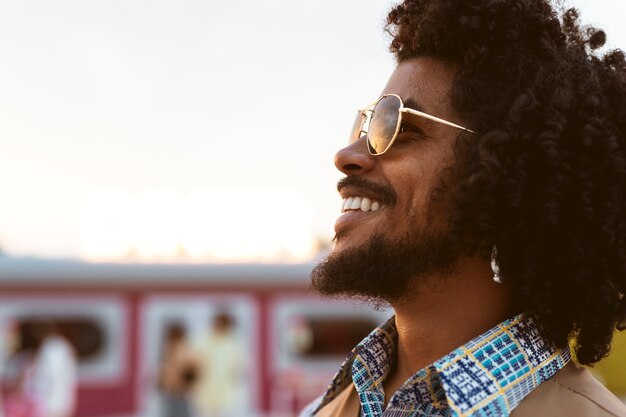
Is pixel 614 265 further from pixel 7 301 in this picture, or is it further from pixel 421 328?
pixel 7 301

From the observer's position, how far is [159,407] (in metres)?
9.55

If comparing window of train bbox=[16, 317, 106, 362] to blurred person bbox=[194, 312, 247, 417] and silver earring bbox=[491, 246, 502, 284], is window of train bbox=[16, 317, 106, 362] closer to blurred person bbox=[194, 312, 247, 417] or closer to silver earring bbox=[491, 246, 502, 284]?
blurred person bbox=[194, 312, 247, 417]

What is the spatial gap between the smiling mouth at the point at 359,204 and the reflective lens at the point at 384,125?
15 centimetres

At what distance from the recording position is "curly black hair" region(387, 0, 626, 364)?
198 centimetres

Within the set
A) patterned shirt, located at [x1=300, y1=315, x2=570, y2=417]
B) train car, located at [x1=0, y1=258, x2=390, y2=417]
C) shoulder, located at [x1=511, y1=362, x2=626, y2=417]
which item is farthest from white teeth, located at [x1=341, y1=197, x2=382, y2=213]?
train car, located at [x1=0, y1=258, x2=390, y2=417]

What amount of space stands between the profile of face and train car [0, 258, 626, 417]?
815cm

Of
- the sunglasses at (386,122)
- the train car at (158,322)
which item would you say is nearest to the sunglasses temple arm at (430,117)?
the sunglasses at (386,122)

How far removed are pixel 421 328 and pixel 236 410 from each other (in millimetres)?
8584

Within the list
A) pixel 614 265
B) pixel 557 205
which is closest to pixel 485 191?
pixel 557 205

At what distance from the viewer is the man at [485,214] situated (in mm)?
1955

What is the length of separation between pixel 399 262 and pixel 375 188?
237 mm

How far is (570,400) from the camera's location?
172cm

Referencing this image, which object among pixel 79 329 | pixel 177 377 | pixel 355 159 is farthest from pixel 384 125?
pixel 79 329

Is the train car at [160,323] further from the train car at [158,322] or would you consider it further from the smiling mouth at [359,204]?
the smiling mouth at [359,204]
